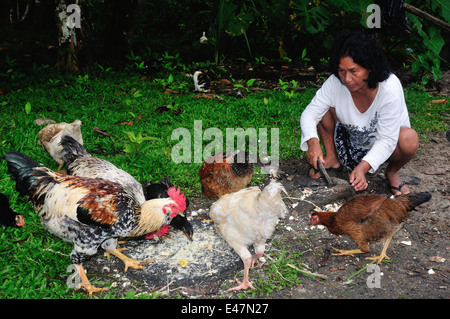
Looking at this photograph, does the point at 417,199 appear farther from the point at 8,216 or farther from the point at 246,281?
the point at 8,216

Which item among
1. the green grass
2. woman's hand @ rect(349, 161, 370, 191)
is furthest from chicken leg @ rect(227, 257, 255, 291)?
woman's hand @ rect(349, 161, 370, 191)

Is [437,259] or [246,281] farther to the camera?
[437,259]

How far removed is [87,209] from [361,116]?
2895 millimetres

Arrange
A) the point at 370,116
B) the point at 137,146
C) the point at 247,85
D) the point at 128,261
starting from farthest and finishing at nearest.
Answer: the point at 247,85, the point at 137,146, the point at 370,116, the point at 128,261

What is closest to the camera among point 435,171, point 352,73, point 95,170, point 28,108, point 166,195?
point 352,73

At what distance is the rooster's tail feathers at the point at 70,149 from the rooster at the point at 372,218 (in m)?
2.71

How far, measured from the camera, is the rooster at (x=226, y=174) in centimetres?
411

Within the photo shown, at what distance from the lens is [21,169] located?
11.1ft

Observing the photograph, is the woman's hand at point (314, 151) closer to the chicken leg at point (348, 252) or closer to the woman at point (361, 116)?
the woman at point (361, 116)

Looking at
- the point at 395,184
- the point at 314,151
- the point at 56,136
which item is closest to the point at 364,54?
the point at 314,151

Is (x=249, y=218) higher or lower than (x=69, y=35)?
lower

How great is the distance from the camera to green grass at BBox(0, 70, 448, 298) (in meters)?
3.25

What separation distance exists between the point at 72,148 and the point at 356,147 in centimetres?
315

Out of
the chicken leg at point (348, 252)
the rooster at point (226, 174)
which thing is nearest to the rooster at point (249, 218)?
the rooster at point (226, 174)
